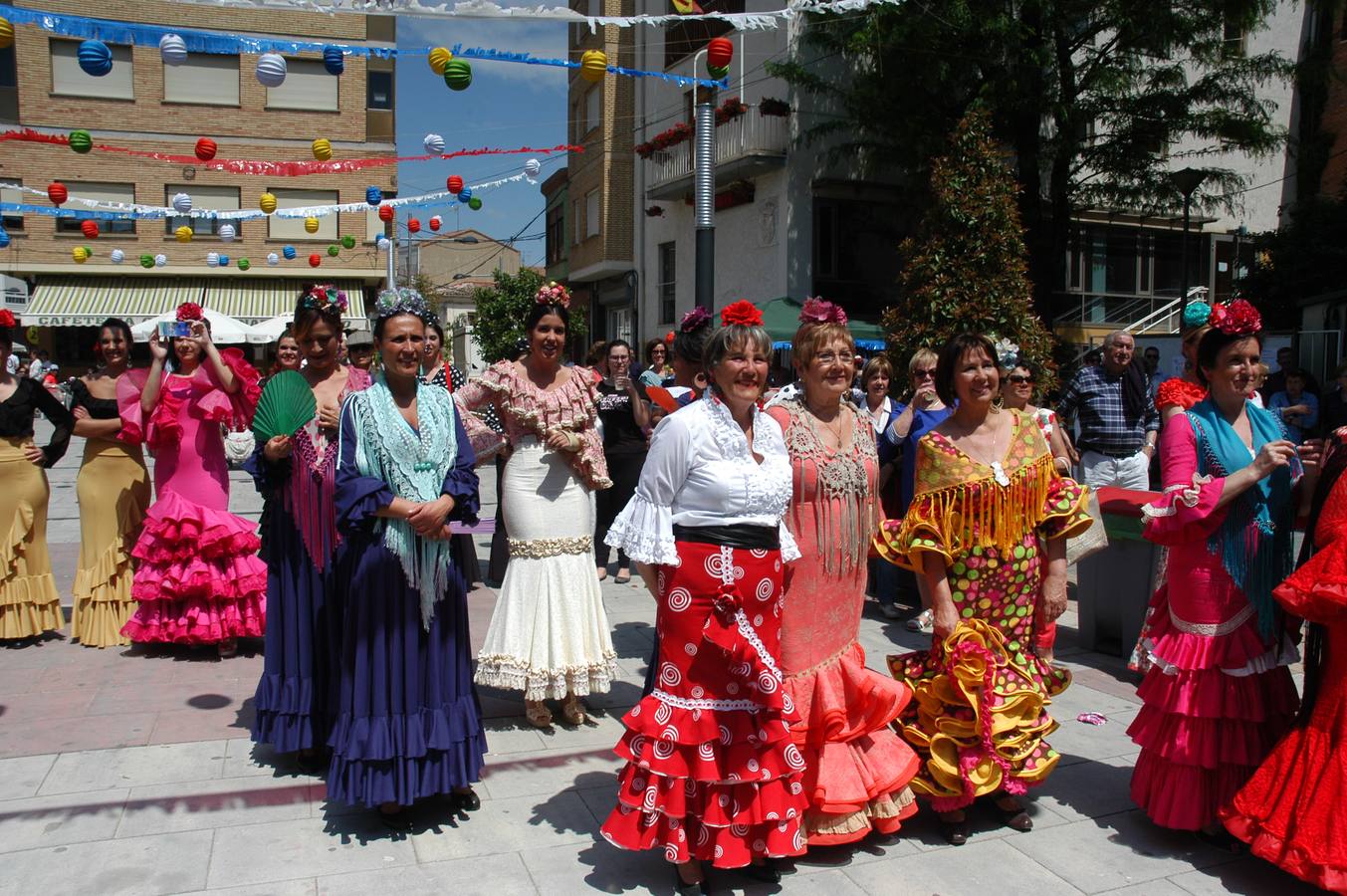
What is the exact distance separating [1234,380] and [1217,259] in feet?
71.5

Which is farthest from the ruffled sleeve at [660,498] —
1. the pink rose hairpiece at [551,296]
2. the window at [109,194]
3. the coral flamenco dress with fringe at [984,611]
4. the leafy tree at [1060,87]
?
the window at [109,194]

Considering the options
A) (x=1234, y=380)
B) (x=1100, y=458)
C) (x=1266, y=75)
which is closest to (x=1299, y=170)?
(x=1266, y=75)

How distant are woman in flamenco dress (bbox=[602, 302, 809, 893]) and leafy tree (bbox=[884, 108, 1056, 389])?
8.19m

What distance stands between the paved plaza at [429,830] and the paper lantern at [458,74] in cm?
459

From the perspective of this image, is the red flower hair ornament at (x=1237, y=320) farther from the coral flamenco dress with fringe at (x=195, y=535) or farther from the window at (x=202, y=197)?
the window at (x=202, y=197)

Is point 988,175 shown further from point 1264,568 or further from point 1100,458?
point 1264,568

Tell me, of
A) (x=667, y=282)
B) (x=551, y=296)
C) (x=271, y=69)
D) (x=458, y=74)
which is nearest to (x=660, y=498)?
(x=551, y=296)

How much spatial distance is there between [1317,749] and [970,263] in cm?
870

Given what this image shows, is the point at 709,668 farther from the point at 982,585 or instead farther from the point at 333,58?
the point at 333,58

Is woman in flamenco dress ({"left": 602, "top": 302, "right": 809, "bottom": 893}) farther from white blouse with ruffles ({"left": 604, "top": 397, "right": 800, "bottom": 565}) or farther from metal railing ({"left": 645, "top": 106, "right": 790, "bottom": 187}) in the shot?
metal railing ({"left": 645, "top": 106, "right": 790, "bottom": 187})

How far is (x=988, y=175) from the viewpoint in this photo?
11734mm

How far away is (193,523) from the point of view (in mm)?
6164

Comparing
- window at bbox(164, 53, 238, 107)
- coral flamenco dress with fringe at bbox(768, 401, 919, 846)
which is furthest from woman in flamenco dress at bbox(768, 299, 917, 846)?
window at bbox(164, 53, 238, 107)

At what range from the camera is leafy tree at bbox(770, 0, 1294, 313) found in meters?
14.2
